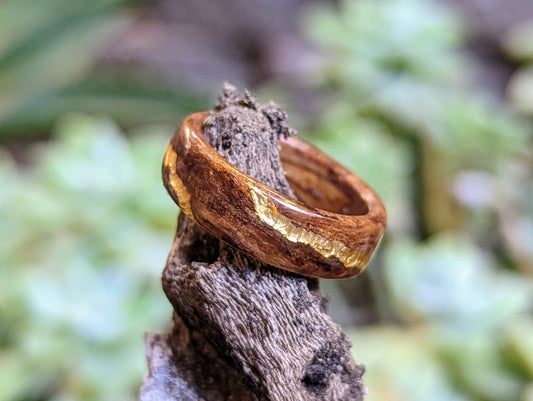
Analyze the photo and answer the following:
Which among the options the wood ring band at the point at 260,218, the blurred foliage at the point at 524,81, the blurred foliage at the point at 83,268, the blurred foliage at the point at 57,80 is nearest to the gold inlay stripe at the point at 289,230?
the wood ring band at the point at 260,218

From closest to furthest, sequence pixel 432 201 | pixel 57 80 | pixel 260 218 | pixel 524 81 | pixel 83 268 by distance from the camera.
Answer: pixel 260 218 < pixel 83 268 < pixel 432 201 < pixel 524 81 < pixel 57 80

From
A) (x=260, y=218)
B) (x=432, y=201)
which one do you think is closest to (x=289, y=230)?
(x=260, y=218)

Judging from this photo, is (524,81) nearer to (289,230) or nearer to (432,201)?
(432,201)

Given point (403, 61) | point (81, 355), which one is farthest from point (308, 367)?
point (403, 61)

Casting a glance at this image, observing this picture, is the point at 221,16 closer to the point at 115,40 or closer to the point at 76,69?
the point at 115,40

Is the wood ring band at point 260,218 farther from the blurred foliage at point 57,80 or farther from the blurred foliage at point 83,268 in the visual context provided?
the blurred foliage at point 57,80

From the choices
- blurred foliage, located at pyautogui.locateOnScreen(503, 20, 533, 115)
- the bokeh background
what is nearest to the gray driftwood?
the bokeh background
